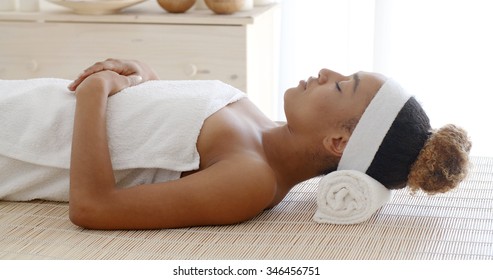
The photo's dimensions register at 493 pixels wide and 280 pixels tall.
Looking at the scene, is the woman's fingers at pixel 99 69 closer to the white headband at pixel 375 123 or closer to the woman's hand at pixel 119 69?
the woman's hand at pixel 119 69

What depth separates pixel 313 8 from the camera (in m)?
3.18

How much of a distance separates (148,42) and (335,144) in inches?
50.6

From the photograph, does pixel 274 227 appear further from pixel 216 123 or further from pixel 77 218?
pixel 77 218

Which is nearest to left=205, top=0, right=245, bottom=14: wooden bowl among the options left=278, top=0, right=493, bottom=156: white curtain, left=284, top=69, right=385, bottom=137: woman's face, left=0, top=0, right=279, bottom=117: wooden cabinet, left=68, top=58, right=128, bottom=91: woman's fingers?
left=0, top=0, right=279, bottom=117: wooden cabinet

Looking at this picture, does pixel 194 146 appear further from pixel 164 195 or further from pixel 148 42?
pixel 148 42

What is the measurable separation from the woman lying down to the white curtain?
51.7 inches

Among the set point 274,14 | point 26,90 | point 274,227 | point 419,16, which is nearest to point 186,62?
point 274,14

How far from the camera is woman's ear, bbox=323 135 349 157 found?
69.3 inches

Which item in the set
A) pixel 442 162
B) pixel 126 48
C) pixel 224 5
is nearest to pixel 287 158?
pixel 442 162

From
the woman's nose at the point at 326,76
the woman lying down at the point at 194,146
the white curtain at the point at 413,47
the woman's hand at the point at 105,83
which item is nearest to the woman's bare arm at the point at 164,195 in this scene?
the woman lying down at the point at 194,146

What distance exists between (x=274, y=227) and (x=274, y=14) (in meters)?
1.61

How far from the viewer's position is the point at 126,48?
2.92 metres

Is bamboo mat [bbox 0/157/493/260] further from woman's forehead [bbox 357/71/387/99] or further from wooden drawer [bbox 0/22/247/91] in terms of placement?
wooden drawer [bbox 0/22/247/91]

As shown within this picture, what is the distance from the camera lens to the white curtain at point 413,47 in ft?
10.1
